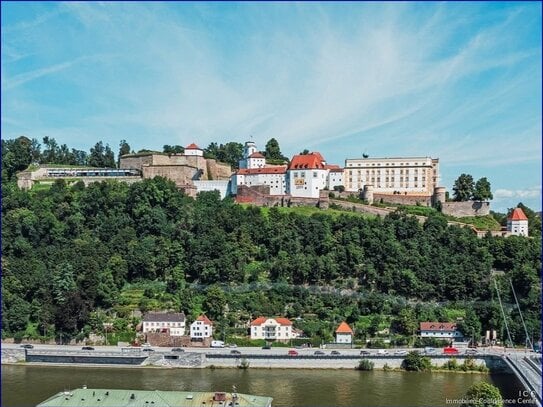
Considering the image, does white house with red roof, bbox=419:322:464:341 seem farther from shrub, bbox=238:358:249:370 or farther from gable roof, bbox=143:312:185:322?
gable roof, bbox=143:312:185:322

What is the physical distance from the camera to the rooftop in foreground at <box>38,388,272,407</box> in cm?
1912

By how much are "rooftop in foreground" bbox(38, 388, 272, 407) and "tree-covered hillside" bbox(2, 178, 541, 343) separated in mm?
12980

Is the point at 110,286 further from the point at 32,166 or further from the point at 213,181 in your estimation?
the point at 32,166

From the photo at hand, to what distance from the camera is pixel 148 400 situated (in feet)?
62.7

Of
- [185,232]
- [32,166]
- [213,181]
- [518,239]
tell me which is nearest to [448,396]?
[518,239]

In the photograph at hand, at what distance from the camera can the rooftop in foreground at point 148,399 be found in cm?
1912

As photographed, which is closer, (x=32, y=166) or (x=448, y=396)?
(x=448, y=396)

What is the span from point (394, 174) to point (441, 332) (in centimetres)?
1984

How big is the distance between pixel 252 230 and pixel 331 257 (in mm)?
6064

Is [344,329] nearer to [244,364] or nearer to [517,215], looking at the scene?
[244,364]

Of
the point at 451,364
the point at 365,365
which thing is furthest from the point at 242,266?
the point at 451,364

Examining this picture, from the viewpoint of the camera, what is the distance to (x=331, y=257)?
37.8 metres

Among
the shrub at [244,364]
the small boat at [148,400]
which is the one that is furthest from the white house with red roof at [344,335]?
the small boat at [148,400]

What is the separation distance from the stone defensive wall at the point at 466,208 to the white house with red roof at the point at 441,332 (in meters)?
14.9
